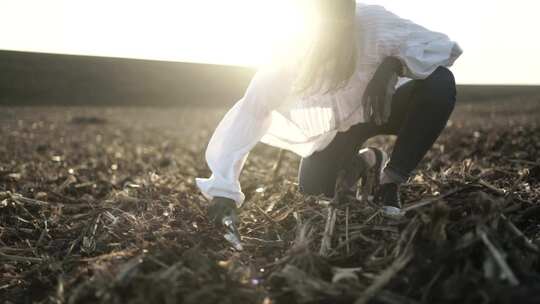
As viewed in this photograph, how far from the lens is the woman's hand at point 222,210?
8.27ft

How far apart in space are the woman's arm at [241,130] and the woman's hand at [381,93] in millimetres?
404

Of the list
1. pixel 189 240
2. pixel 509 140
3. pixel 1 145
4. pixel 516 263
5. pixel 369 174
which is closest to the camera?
pixel 516 263

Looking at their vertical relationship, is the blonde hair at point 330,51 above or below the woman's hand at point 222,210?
above

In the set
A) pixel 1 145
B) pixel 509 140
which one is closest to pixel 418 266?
pixel 509 140

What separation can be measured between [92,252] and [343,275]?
1301mm

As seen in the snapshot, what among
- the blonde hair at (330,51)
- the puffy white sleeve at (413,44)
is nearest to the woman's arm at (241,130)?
the blonde hair at (330,51)

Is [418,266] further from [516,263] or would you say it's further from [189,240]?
[189,240]

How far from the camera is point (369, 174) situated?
2.97 m

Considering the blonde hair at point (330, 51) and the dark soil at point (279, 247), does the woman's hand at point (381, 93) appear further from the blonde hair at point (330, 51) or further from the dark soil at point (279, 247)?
the dark soil at point (279, 247)

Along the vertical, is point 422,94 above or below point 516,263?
above

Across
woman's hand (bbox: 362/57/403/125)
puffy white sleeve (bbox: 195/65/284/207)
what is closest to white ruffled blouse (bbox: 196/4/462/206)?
puffy white sleeve (bbox: 195/65/284/207)

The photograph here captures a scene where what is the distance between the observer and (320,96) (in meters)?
3.01

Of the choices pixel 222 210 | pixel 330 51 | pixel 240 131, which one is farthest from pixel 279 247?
Result: pixel 330 51

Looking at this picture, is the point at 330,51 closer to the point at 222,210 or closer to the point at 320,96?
the point at 320,96
